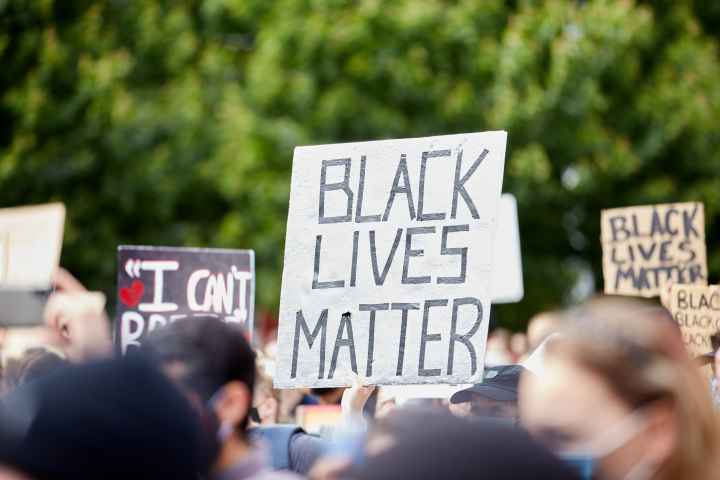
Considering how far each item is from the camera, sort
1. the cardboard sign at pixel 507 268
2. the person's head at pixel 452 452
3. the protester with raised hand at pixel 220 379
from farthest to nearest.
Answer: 1. the cardboard sign at pixel 507 268
2. the protester with raised hand at pixel 220 379
3. the person's head at pixel 452 452

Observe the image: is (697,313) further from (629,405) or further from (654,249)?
(629,405)

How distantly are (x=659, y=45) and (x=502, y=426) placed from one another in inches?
704

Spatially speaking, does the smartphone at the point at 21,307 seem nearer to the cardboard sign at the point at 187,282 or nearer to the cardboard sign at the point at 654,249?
the cardboard sign at the point at 187,282

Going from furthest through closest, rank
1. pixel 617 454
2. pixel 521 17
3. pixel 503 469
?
1. pixel 521 17
2. pixel 617 454
3. pixel 503 469

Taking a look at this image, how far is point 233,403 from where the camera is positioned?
10.4 ft

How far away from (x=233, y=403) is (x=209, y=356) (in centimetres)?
13

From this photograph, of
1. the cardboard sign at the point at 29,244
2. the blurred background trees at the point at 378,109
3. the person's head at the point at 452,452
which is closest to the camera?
the person's head at the point at 452,452

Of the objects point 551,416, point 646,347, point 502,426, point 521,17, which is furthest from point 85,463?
point 521,17

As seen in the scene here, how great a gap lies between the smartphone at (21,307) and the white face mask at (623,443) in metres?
5.79

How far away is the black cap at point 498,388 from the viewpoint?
5.05 metres

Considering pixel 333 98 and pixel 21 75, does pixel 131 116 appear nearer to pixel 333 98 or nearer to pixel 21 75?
pixel 21 75

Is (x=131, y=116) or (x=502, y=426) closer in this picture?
(x=502, y=426)

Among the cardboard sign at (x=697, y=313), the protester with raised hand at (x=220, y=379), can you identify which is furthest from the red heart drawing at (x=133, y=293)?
the protester with raised hand at (x=220, y=379)

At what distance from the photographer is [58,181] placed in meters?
19.6
